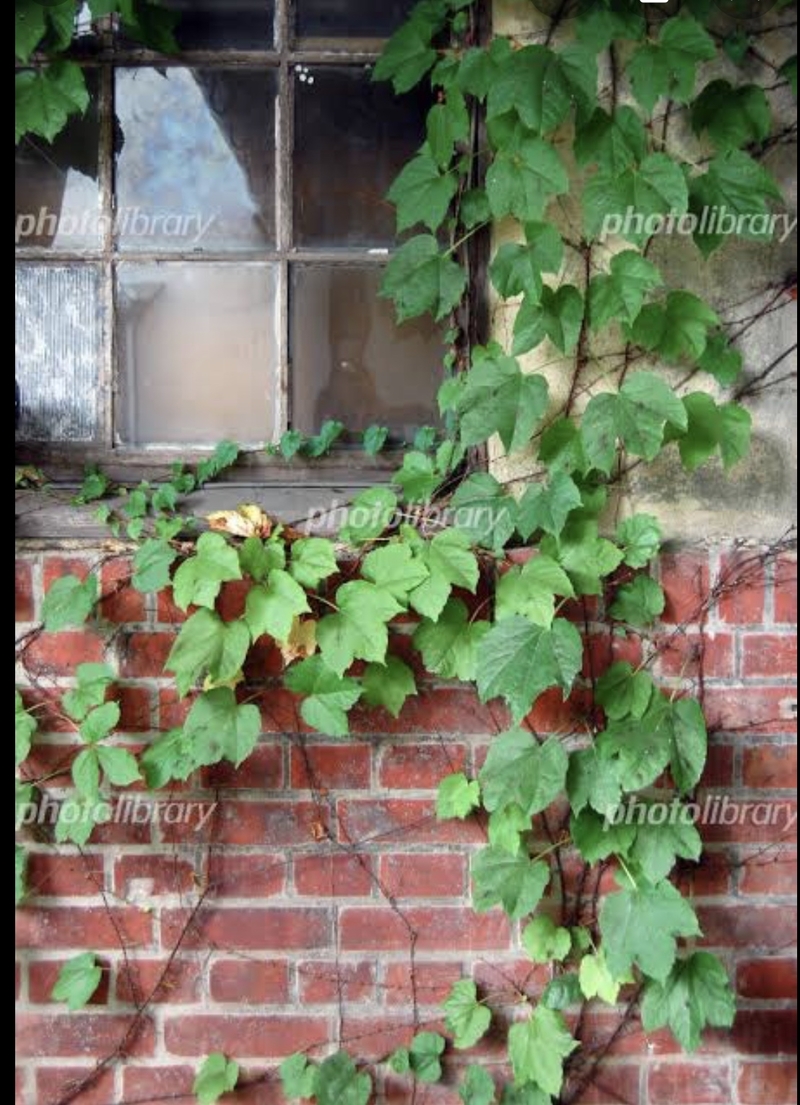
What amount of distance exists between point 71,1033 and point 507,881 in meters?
0.75

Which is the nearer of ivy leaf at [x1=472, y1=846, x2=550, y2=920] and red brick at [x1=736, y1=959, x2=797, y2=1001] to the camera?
ivy leaf at [x1=472, y1=846, x2=550, y2=920]

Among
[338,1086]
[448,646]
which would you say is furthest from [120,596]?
[338,1086]

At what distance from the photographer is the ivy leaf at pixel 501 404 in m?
1.54

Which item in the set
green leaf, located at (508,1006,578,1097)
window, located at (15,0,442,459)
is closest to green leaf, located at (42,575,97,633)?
window, located at (15,0,442,459)

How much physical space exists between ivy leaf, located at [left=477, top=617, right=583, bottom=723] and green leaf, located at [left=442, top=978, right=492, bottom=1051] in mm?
493

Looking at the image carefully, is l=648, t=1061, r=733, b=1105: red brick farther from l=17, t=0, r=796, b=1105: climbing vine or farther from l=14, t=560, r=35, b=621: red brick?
l=14, t=560, r=35, b=621: red brick

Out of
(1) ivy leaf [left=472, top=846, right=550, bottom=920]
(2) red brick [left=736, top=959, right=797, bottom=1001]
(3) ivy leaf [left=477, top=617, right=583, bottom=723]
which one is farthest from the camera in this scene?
(2) red brick [left=736, top=959, right=797, bottom=1001]

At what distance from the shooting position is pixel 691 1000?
62.6 inches

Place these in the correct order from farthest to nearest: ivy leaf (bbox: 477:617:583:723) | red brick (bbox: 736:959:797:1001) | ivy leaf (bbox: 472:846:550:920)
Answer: red brick (bbox: 736:959:797:1001) → ivy leaf (bbox: 472:846:550:920) → ivy leaf (bbox: 477:617:583:723)

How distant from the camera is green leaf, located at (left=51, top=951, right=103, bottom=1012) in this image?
162cm

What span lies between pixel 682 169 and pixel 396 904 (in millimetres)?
1223

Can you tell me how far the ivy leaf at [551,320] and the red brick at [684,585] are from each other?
1.25ft

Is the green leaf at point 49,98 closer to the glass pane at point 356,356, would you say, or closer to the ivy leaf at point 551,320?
the glass pane at point 356,356

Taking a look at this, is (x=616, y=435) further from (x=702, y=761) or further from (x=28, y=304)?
(x=28, y=304)
